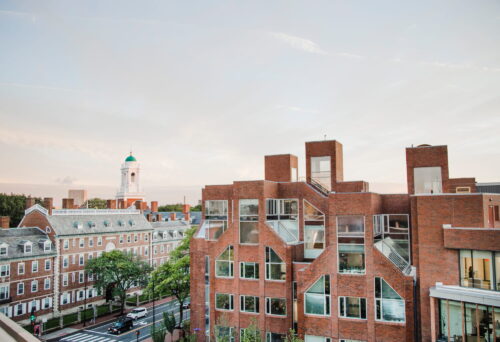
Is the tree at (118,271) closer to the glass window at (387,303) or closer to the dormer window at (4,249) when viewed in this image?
the dormer window at (4,249)

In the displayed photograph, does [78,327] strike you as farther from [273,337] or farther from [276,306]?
[276,306]

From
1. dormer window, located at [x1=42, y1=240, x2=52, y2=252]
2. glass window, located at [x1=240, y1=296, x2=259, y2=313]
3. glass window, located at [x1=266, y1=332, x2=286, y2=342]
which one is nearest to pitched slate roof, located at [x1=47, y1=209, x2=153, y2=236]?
dormer window, located at [x1=42, y1=240, x2=52, y2=252]

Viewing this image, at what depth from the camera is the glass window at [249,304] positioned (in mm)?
31450

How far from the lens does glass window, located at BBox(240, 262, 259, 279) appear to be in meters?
31.7

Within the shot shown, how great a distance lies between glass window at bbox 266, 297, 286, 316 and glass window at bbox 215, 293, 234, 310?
3387 mm

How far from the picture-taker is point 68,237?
58.7 meters

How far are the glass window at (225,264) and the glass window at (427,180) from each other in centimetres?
1714

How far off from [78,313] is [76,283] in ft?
23.5

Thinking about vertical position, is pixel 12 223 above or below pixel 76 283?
above

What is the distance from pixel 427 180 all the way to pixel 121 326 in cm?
3996

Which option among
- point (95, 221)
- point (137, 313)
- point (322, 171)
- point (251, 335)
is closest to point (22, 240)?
point (95, 221)

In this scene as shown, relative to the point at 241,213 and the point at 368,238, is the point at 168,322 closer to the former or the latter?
the point at 241,213

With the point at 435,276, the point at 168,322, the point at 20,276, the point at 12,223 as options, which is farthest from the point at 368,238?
the point at 12,223

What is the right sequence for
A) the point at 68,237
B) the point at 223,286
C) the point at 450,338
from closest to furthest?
the point at 450,338, the point at 223,286, the point at 68,237
